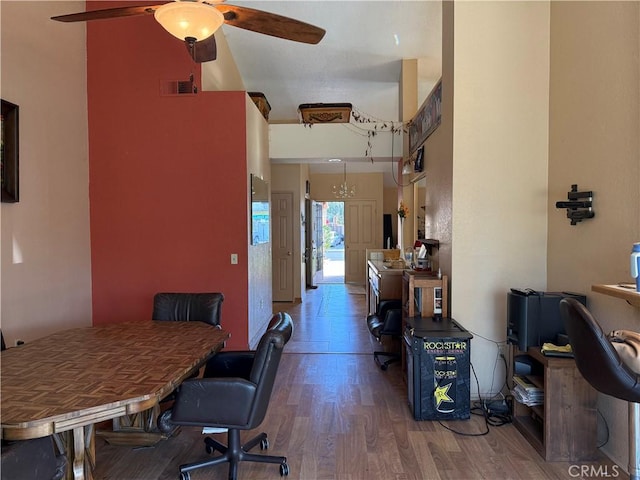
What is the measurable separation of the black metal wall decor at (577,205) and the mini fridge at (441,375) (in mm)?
1056

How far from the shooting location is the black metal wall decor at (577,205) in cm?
255

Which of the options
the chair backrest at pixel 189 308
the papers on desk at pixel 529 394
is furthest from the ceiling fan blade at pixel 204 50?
the papers on desk at pixel 529 394

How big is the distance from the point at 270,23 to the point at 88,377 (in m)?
2.08

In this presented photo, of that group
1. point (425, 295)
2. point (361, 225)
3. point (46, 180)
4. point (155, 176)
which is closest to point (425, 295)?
point (425, 295)

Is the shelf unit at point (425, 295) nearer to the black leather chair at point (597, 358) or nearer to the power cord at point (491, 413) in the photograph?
the power cord at point (491, 413)

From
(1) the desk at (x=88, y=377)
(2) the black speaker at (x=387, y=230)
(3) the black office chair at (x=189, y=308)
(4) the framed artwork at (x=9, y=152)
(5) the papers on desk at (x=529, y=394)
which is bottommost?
(5) the papers on desk at (x=529, y=394)

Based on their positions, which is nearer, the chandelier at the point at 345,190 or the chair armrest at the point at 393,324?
the chair armrest at the point at 393,324

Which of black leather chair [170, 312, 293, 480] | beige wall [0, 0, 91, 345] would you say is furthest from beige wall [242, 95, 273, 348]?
black leather chair [170, 312, 293, 480]

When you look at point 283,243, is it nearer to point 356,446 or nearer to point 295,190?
point 295,190

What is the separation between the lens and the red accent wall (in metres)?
4.03

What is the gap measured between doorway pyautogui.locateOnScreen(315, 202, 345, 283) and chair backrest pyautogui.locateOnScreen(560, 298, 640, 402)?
8.19 m

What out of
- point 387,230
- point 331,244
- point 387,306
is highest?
point 387,230

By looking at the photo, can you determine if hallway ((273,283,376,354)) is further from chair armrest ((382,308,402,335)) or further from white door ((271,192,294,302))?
chair armrest ((382,308,402,335))

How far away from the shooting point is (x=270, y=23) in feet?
7.57
